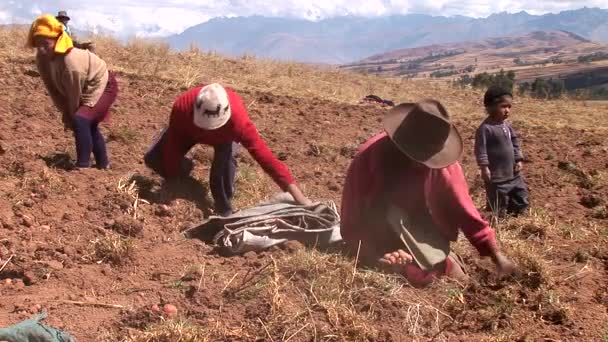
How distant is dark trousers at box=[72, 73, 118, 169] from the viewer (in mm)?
4781

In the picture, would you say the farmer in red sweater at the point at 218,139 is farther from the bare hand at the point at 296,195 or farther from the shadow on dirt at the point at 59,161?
the shadow on dirt at the point at 59,161

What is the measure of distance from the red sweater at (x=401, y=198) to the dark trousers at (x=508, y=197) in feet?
4.88

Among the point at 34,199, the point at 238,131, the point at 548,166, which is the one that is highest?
the point at 238,131

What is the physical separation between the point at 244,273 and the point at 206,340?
78cm

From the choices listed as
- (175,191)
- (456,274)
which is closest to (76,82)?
(175,191)

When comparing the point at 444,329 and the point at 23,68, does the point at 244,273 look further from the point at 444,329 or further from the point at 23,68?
the point at 23,68

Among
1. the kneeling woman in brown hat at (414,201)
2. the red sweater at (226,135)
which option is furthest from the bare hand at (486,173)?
the red sweater at (226,135)

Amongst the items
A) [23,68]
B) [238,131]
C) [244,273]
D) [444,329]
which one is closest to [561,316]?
[444,329]

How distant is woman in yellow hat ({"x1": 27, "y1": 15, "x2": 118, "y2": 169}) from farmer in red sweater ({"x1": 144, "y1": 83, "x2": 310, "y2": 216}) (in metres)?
Answer: 0.61

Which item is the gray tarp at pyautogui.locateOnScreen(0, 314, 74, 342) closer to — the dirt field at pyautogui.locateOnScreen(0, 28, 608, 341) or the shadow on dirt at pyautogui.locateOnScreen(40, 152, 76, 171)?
the dirt field at pyautogui.locateOnScreen(0, 28, 608, 341)

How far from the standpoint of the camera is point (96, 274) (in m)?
3.47

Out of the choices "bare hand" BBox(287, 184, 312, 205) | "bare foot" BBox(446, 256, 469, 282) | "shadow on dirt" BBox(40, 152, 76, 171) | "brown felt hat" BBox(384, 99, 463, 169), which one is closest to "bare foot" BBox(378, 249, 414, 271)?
"bare foot" BBox(446, 256, 469, 282)

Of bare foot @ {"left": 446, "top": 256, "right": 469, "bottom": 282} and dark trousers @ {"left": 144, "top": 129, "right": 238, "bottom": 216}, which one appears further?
dark trousers @ {"left": 144, "top": 129, "right": 238, "bottom": 216}

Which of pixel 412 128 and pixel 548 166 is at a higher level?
pixel 412 128
